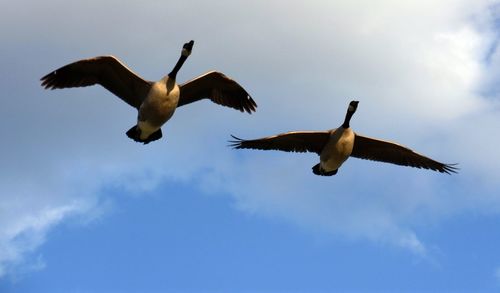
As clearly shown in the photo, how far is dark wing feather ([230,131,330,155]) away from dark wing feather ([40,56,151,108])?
8.58ft

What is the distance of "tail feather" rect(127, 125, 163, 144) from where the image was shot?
20.4m

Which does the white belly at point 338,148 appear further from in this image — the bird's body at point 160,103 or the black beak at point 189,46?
the black beak at point 189,46

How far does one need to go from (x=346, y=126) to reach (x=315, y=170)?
1.45 m

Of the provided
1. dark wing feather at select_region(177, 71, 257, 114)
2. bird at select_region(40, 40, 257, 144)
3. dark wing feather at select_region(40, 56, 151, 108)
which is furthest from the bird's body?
dark wing feather at select_region(177, 71, 257, 114)

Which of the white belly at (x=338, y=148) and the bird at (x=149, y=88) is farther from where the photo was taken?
the white belly at (x=338, y=148)

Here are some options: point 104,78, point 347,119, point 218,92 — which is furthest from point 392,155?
point 104,78

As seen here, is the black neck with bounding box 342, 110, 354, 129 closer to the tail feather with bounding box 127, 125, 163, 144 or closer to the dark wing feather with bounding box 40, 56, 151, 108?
the tail feather with bounding box 127, 125, 163, 144

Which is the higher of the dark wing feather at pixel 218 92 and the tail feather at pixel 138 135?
the dark wing feather at pixel 218 92

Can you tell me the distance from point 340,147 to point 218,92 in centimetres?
347

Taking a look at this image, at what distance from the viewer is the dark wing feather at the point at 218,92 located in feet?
69.1

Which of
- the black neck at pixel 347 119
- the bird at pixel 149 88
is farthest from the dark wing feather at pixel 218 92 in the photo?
the black neck at pixel 347 119

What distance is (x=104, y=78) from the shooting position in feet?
68.6

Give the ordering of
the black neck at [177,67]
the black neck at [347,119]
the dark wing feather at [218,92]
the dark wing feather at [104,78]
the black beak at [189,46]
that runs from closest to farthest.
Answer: the black neck at [177,67] → the dark wing feather at [104,78] → the black neck at [347,119] → the black beak at [189,46] → the dark wing feather at [218,92]

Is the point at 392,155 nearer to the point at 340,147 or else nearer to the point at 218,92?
the point at 340,147
